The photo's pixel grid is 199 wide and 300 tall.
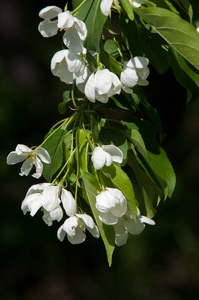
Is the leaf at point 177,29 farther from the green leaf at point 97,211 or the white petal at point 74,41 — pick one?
the green leaf at point 97,211

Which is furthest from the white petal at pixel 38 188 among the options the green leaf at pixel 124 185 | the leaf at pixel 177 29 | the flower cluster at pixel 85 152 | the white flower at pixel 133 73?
the leaf at pixel 177 29

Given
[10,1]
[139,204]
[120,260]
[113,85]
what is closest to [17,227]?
[120,260]

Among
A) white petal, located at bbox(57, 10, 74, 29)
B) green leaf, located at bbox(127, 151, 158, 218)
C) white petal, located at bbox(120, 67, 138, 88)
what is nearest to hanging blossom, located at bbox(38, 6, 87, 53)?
white petal, located at bbox(57, 10, 74, 29)

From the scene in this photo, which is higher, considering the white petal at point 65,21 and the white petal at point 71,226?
the white petal at point 65,21

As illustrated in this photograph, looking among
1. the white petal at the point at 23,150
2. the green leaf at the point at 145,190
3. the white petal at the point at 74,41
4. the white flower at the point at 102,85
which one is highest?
the white petal at the point at 74,41

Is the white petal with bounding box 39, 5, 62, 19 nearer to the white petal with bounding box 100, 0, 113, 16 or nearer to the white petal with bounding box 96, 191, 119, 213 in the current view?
the white petal with bounding box 100, 0, 113, 16

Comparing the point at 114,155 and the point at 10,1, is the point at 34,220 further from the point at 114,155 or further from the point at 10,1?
the point at 114,155

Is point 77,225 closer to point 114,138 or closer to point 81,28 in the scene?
point 114,138
